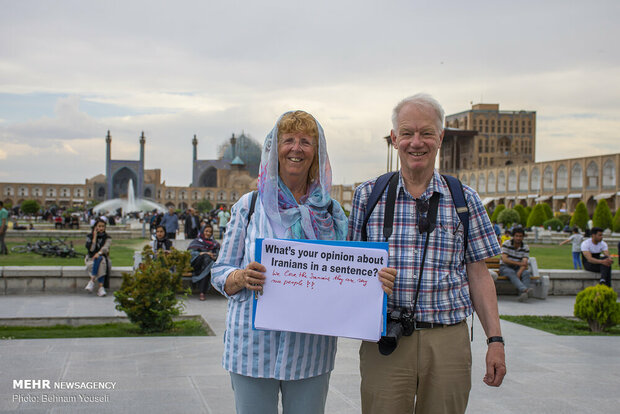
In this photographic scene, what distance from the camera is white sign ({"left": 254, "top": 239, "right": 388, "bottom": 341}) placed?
1875 millimetres

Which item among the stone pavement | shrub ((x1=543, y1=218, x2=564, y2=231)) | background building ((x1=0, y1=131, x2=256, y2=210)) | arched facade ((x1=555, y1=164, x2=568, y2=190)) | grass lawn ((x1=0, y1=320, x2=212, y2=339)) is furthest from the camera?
background building ((x1=0, y1=131, x2=256, y2=210))

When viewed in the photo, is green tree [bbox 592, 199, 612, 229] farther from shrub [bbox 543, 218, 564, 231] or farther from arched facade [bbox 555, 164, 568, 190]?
arched facade [bbox 555, 164, 568, 190]

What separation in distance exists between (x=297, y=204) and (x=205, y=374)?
2.44 metres

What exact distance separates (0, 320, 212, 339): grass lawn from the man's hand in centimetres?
394

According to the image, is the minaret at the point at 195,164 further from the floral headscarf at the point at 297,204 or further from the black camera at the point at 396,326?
the black camera at the point at 396,326

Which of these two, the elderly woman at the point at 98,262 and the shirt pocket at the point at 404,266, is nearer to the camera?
the shirt pocket at the point at 404,266

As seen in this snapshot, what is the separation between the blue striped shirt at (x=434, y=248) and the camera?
1.96 meters

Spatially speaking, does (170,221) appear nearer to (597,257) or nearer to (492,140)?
(597,257)

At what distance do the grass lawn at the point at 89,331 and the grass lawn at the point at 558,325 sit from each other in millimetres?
3413

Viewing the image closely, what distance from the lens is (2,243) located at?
1247 centimetres

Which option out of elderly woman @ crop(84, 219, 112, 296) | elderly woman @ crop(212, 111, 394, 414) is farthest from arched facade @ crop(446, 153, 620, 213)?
elderly woman @ crop(212, 111, 394, 414)

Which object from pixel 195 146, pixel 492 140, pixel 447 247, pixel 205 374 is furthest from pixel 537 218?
pixel 195 146

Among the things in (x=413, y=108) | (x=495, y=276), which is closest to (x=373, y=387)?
(x=413, y=108)

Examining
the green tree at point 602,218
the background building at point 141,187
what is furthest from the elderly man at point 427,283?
the background building at point 141,187
